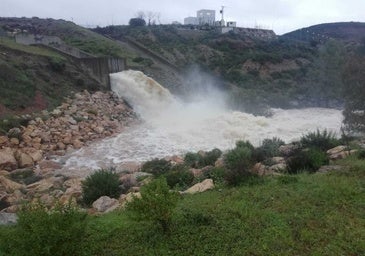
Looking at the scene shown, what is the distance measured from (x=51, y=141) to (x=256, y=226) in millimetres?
15040

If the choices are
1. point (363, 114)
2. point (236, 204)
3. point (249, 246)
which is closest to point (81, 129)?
point (363, 114)

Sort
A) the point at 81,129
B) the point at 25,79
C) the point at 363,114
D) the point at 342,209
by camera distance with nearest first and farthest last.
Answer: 1. the point at 342,209
2. the point at 363,114
3. the point at 81,129
4. the point at 25,79

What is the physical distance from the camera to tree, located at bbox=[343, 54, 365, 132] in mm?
20125

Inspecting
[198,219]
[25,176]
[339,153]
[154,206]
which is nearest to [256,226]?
[198,219]

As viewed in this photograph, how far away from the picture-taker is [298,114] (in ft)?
112

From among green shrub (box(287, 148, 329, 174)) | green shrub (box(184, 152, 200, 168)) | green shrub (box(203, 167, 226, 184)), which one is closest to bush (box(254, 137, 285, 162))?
green shrub (box(287, 148, 329, 174))

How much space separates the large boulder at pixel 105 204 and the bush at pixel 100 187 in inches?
26.2

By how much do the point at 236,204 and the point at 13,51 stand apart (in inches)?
980

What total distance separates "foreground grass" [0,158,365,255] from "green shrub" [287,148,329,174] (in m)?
1.86

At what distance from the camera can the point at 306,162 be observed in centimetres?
1020

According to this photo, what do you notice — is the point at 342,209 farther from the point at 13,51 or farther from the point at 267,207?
the point at 13,51

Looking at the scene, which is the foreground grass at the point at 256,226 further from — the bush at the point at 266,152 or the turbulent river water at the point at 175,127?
the turbulent river water at the point at 175,127

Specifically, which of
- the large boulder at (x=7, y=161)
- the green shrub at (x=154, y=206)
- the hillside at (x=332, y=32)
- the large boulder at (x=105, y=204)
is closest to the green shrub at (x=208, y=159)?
the large boulder at (x=105, y=204)

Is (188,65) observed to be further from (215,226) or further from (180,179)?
(215,226)
